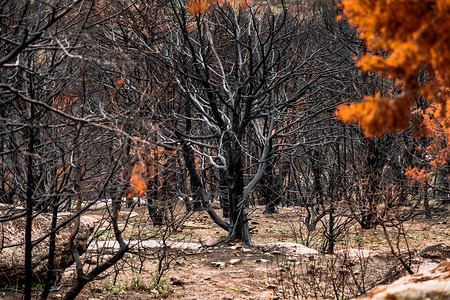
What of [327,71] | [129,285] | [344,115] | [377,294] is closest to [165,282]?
[129,285]

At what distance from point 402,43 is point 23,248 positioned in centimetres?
524

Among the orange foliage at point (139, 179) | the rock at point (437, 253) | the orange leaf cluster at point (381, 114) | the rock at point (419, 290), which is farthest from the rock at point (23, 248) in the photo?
the rock at point (437, 253)

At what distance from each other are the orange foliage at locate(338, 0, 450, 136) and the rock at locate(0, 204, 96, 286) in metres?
4.37

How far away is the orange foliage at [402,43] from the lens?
185 centimetres

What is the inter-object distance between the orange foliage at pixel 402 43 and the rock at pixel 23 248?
14.3ft

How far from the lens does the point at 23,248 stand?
211 inches

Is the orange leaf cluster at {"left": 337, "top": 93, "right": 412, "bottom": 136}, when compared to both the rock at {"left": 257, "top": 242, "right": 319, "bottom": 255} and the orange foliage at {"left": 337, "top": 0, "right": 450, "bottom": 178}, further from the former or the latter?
the rock at {"left": 257, "top": 242, "right": 319, "bottom": 255}

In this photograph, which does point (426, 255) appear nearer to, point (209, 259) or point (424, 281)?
point (209, 259)

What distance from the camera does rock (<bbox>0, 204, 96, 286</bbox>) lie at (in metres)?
5.17

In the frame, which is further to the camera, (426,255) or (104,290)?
(426,255)

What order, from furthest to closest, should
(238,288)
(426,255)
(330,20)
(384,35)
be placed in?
(330,20), (426,255), (238,288), (384,35)

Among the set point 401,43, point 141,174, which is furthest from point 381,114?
point 141,174

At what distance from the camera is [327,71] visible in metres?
8.98

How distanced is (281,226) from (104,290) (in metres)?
9.38
